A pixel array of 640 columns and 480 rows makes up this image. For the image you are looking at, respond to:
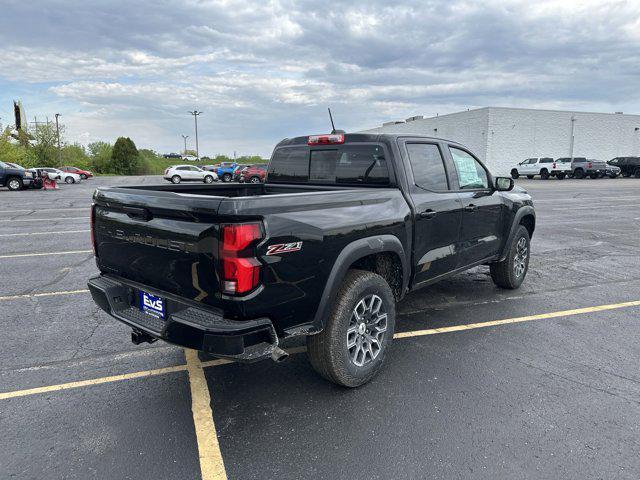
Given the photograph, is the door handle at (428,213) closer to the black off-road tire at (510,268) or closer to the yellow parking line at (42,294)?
the black off-road tire at (510,268)

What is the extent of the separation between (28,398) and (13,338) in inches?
52.7

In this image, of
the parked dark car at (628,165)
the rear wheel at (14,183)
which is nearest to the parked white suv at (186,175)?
the rear wheel at (14,183)

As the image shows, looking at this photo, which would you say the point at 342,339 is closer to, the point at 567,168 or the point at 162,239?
the point at 162,239

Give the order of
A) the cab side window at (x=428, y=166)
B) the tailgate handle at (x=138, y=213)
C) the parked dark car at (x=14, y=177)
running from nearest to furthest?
the tailgate handle at (x=138, y=213) < the cab side window at (x=428, y=166) < the parked dark car at (x=14, y=177)

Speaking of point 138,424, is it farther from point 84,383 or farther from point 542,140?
point 542,140

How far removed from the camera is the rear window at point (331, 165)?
401 cm

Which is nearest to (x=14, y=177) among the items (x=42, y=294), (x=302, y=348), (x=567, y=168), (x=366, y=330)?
(x=42, y=294)

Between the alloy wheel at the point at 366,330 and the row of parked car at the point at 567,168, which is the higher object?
the row of parked car at the point at 567,168

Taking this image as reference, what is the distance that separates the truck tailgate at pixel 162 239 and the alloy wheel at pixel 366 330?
45.5 inches

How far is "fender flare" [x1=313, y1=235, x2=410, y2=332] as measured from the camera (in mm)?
3020

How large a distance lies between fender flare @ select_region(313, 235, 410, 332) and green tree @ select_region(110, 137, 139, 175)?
76922 millimetres

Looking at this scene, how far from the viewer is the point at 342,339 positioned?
3.18 m

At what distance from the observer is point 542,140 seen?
1721 inches

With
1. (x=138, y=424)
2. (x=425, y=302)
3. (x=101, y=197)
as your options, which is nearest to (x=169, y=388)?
(x=138, y=424)
